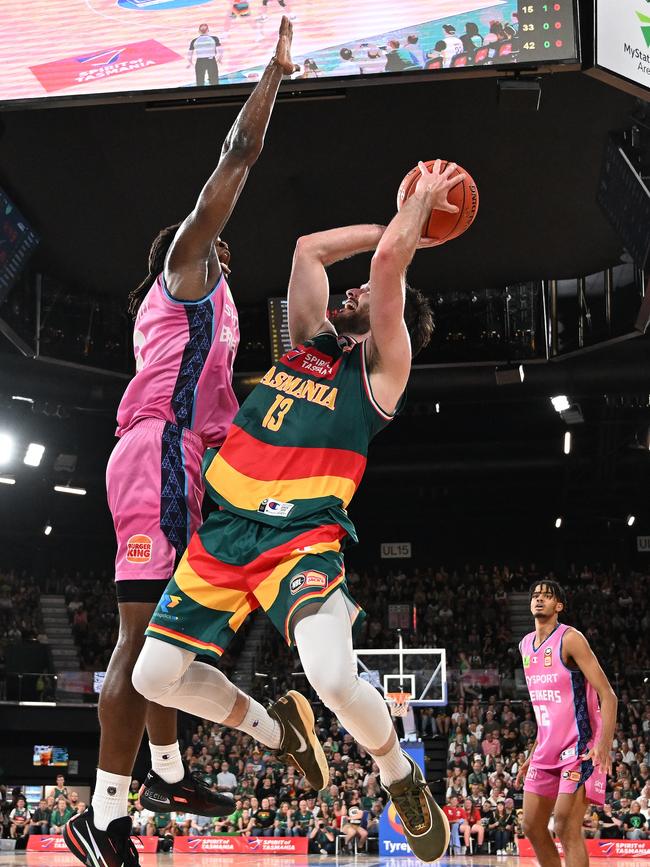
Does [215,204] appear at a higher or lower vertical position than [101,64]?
lower

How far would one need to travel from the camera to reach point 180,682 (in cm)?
356

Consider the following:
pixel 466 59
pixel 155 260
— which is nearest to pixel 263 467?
pixel 155 260

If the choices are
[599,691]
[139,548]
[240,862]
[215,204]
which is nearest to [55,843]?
[240,862]

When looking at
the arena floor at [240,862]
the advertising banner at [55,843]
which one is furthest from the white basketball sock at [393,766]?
the advertising banner at [55,843]

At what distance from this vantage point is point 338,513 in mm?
3619

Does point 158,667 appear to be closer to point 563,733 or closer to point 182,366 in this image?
point 182,366

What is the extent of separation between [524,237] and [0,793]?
42.6 feet

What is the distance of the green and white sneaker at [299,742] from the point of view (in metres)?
3.97

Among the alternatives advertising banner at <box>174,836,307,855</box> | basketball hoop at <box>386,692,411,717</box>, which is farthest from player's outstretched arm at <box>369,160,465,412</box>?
basketball hoop at <box>386,692,411,717</box>

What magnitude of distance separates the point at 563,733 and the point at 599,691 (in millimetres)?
364

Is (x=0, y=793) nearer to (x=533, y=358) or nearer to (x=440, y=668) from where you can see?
(x=440, y=668)

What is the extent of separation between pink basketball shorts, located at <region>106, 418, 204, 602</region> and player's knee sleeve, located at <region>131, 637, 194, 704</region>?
385mm

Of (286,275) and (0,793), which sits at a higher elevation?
(286,275)

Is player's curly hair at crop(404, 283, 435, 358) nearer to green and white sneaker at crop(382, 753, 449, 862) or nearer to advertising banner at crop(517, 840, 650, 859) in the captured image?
green and white sneaker at crop(382, 753, 449, 862)
